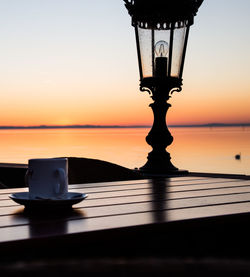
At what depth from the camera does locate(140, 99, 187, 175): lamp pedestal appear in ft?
11.1

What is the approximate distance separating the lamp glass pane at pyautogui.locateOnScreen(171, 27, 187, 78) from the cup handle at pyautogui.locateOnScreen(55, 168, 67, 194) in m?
2.31

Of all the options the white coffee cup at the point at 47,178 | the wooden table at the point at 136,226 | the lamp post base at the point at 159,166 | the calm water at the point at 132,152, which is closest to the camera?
the wooden table at the point at 136,226

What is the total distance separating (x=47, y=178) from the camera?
46.9 inches

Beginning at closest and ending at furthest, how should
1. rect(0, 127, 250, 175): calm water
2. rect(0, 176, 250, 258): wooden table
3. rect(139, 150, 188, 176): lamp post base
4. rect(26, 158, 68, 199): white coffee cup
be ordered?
rect(0, 176, 250, 258): wooden table < rect(26, 158, 68, 199): white coffee cup < rect(139, 150, 188, 176): lamp post base < rect(0, 127, 250, 175): calm water

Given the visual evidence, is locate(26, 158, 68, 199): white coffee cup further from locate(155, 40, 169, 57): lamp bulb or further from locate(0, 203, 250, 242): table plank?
locate(155, 40, 169, 57): lamp bulb

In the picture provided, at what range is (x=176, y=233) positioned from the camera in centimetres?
114

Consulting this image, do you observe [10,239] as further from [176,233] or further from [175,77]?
[175,77]

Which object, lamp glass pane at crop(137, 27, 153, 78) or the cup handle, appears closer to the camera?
the cup handle

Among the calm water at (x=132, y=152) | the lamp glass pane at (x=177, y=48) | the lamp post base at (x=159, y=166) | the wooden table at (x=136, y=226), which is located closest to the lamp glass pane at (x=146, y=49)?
the lamp glass pane at (x=177, y=48)

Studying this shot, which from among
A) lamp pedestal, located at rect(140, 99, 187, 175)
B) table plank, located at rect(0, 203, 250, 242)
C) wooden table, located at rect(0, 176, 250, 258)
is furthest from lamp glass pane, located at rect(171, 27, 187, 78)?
table plank, located at rect(0, 203, 250, 242)

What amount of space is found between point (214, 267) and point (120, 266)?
9.0 inches

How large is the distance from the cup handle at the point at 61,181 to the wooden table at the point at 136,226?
62mm

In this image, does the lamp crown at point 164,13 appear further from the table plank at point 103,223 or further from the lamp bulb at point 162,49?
the table plank at point 103,223

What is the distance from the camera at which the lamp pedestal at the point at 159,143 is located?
11.1 ft
